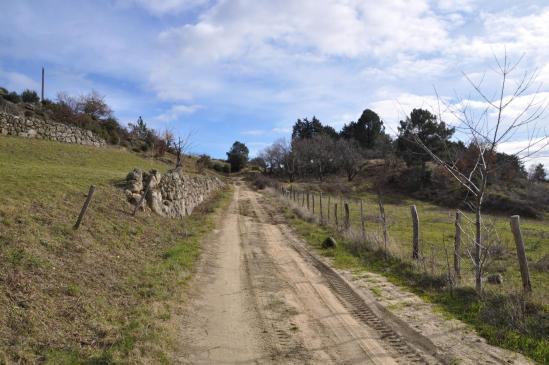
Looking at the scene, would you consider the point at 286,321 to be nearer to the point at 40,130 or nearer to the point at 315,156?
the point at 40,130

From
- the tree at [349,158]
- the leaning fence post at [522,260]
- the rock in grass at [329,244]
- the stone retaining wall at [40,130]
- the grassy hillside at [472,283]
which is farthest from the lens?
the tree at [349,158]

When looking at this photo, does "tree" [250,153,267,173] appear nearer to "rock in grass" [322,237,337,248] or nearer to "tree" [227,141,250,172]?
"tree" [227,141,250,172]

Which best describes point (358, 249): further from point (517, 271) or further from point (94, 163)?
point (94, 163)

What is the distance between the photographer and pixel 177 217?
18.8 m

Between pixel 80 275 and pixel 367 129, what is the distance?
8482 centimetres

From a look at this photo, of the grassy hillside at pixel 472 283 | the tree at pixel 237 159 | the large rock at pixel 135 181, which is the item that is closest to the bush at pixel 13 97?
the large rock at pixel 135 181

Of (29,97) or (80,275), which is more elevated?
(29,97)

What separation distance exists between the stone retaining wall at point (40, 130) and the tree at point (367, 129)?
62.1m

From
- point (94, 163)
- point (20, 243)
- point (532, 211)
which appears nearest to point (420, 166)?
point (532, 211)

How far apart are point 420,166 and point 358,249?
52885 mm

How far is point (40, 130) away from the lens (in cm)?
2886

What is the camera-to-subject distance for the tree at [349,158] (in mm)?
71938

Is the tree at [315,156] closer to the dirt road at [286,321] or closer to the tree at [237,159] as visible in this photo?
the tree at [237,159]

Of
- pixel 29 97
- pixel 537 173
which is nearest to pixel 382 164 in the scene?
pixel 537 173
